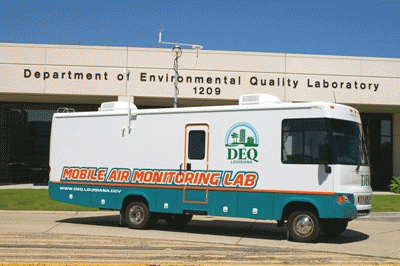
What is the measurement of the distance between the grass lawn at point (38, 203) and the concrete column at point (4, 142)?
914 centimetres

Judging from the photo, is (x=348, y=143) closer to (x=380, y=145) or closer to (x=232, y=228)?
(x=232, y=228)

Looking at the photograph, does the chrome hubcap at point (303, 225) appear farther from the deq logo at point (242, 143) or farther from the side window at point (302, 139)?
the deq logo at point (242, 143)

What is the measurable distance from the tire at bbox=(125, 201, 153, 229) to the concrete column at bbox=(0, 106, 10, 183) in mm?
20844

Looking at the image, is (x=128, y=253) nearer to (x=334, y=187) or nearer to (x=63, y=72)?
(x=334, y=187)

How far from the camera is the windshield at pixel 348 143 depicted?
11109mm

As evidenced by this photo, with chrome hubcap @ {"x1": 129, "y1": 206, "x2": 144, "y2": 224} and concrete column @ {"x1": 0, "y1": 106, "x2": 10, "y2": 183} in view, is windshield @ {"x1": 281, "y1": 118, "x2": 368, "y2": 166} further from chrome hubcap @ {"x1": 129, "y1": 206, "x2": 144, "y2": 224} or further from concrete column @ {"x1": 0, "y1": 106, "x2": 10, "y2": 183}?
concrete column @ {"x1": 0, "y1": 106, "x2": 10, "y2": 183}

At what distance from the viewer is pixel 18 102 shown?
31.9 metres

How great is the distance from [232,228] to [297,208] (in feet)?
9.79

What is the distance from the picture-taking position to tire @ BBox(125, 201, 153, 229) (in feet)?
43.2

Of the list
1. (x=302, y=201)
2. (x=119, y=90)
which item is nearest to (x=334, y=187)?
(x=302, y=201)

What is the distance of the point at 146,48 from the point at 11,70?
711 centimetres

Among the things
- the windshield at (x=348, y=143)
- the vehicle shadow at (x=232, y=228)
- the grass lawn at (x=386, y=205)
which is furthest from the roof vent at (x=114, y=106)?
the grass lawn at (x=386, y=205)

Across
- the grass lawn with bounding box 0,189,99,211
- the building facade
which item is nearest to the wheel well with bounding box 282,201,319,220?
the grass lawn with bounding box 0,189,99,211

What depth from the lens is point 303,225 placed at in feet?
36.9
